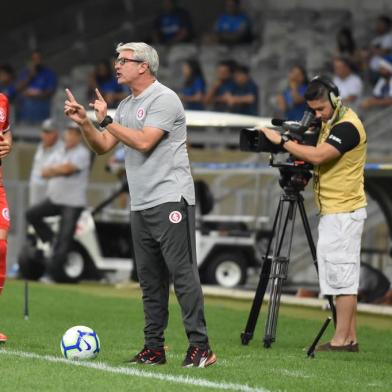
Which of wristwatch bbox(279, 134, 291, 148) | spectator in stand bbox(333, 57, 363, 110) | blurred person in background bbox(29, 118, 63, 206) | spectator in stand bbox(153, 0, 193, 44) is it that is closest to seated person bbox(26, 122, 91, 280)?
blurred person in background bbox(29, 118, 63, 206)

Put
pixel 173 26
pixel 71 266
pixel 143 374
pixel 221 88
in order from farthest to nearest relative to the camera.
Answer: pixel 173 26
pixel 221 88
pixel 71 266
pixel 143 374

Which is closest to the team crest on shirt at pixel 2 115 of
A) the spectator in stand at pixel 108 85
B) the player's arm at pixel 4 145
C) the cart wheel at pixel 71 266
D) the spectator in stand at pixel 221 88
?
the player's arm at pixel 4 145

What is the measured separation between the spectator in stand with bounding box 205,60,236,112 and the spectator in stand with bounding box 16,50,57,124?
3.86 meters

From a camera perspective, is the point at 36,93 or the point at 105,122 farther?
the point at 36,93

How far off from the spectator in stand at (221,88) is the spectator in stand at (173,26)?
128 inches

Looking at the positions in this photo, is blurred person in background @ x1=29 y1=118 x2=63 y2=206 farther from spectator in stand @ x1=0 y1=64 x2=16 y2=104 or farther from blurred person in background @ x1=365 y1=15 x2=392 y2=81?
spectator in stand @ x1=0 y1=64 x2=16 y2=104

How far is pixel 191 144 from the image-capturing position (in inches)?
826

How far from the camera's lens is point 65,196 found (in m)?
17.6

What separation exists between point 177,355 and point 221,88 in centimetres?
1215

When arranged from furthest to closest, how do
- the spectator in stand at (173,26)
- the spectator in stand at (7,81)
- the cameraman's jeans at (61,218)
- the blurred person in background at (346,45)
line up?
the spectator in stand at (173,26) < the spectator in stand at (7,81) < the blurred person in background at (346,45) < the cameraman's jeans at (61,218)

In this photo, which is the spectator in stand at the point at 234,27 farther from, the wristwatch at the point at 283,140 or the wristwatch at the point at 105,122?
the wristwatch at the point at 105,122

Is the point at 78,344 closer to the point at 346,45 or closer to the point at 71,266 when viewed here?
the point at 71,266

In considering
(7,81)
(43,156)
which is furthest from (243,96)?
(7,81)

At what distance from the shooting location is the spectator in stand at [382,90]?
1850 cm
